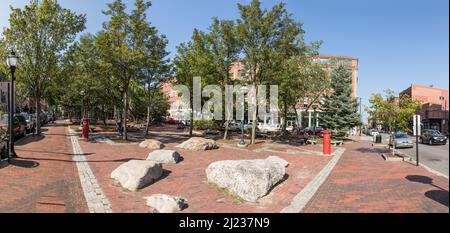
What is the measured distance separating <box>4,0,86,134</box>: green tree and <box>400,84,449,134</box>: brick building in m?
44.1

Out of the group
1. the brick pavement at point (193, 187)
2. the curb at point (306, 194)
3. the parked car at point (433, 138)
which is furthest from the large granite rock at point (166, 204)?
the parked car at point (433, 138)

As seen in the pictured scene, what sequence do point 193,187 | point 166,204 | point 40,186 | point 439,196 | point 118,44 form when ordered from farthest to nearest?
point 118,44 → point 193,187 → point 40,186 → point 439,196 → point 166,204

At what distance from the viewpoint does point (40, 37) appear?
23.3m

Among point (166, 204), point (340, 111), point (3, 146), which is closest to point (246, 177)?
point (166, 204)

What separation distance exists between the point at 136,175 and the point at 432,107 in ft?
206

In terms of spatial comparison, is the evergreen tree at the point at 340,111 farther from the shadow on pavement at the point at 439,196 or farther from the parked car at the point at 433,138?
the shadow on pavement at the point at 439,196

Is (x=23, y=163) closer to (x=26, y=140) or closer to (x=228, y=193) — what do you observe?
(x=228, y=193)

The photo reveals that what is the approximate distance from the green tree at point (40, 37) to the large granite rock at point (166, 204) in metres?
19.4

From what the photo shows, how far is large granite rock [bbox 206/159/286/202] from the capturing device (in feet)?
30.6

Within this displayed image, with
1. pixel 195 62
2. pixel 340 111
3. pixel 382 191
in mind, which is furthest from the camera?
pixel 340 111

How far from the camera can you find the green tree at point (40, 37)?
22500mm

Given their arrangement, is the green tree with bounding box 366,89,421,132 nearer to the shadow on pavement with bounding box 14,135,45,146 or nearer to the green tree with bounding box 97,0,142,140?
the green tree with bounding box 97,0,142,140
